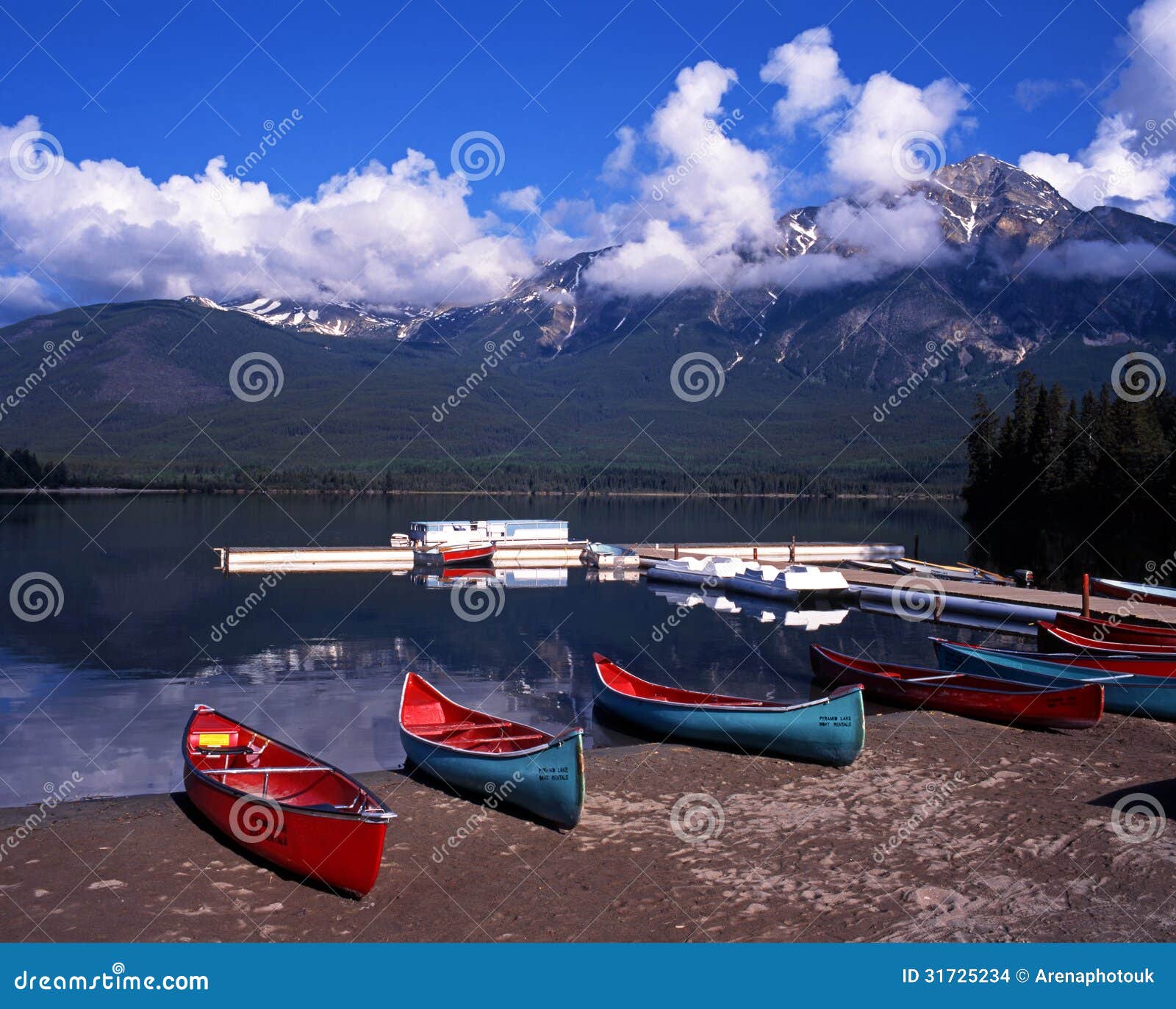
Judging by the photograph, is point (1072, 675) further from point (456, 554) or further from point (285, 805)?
point (456, 554)

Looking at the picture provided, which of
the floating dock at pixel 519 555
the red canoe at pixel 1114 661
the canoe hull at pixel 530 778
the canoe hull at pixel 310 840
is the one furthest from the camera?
the floating dock at pixel 519 555

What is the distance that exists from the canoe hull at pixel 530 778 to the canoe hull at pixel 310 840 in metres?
3.14

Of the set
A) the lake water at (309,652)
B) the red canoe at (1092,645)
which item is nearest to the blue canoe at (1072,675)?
the red canoe at (1092,645)

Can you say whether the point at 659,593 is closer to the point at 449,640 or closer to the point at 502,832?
the point at 449,640

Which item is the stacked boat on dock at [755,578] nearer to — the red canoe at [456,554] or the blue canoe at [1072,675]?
the red canoe at [456,554]

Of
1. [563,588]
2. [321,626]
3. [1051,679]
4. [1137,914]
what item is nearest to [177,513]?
[563,588]

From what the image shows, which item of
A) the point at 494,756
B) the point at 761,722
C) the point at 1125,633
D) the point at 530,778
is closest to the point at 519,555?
the point at 1125,633

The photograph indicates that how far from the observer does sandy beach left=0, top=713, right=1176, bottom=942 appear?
11195 millimetres

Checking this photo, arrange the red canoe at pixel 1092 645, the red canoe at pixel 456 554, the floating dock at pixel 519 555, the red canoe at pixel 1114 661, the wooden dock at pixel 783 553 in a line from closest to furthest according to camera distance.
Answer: the red canoe at pixel 1114 661, the red canoe at pixel 1092 645, the floating dock at pixel 519 555, the wooden dock at pixel 783 553, the red canoe at pixel 456 554

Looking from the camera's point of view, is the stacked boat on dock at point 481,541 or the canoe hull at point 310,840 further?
the stacked boat on dock at point 481,541

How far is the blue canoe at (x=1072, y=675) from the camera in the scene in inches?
869

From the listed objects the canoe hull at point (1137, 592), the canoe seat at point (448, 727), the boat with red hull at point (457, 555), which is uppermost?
the boat with red hull at point (457, 555)

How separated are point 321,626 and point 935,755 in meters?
24.8

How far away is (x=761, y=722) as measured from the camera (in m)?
18.2
